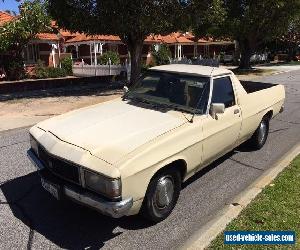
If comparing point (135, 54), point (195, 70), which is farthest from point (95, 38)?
point (195, 70)

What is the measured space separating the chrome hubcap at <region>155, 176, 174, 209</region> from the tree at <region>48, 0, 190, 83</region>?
11.8m

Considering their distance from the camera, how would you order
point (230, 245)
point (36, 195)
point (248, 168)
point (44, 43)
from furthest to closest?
1. point (44, 43)
2. point (248, 168)
3. point (36, 195)
4. point (230, 245)

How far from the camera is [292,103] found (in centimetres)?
1370

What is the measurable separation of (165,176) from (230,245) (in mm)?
1096

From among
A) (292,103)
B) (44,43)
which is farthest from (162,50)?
(292,103)

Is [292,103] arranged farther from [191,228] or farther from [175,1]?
[191,228]

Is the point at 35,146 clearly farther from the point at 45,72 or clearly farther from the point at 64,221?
the point at 45,72

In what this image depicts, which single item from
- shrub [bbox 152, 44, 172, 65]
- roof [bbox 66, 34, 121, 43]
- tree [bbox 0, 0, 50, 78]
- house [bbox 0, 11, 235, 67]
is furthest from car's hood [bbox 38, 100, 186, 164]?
shrub [bbox 152, 44, 172, 65]

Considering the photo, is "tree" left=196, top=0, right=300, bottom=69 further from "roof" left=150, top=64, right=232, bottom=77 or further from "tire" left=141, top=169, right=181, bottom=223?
"tire" left=141, top=169, right=181, bottom=223

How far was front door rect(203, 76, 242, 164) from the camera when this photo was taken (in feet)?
18.3

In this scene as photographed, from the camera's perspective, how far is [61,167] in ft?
15.0

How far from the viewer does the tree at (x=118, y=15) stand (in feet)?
51.4

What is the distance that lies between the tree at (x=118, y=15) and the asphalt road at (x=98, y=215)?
9.72 m

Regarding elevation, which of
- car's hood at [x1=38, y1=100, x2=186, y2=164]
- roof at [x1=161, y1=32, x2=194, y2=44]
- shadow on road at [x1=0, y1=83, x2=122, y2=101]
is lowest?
shadow on road at [x1=0, y1=83, x2=122, y2=101]
